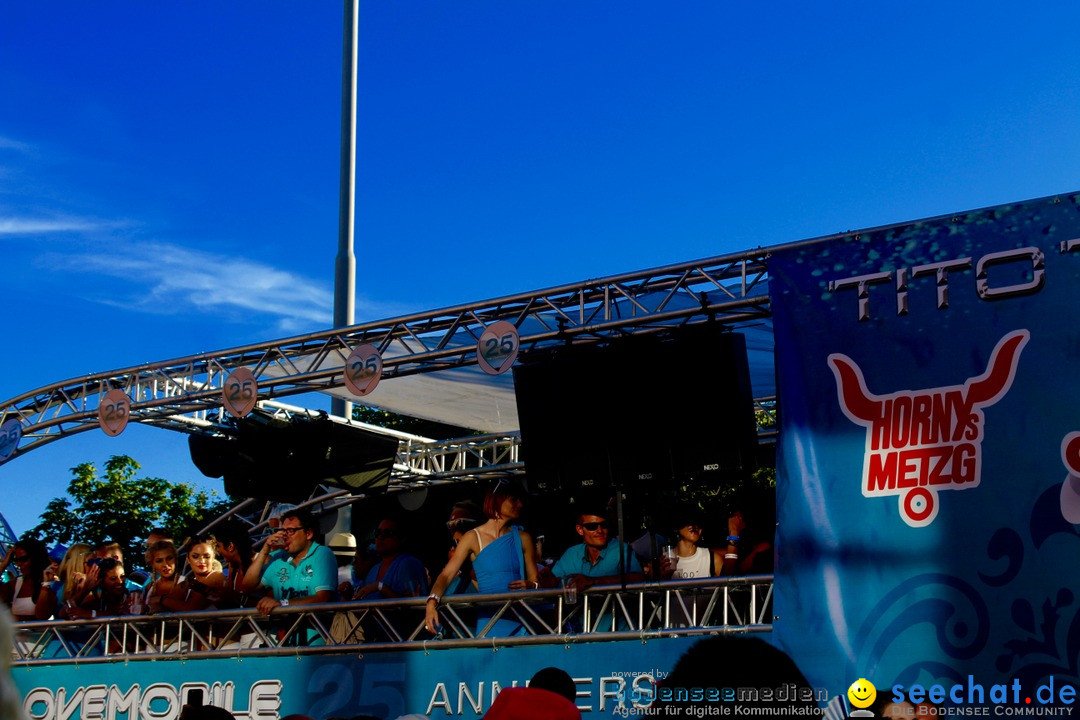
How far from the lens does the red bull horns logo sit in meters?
6.02

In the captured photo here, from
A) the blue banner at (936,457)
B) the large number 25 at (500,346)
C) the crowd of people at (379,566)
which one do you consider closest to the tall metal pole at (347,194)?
the crowd of people at (379,566)

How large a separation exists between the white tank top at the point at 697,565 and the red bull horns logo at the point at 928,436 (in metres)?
2.06

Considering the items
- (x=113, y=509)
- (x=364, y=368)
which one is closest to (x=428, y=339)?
(x=364, y=368)

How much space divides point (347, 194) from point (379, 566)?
15.9 ft

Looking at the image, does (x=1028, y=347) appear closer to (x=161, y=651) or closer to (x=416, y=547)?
(x=161, y=651)

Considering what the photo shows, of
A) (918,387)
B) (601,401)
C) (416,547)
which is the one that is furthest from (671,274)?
(416,547)

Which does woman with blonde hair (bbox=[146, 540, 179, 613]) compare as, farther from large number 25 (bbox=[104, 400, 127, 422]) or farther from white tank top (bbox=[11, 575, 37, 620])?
white tank top (bbox=[11, 575, 37, 620])

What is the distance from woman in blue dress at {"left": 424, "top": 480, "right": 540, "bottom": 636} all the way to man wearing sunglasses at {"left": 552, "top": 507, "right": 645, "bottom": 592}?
249mm

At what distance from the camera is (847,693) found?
6012 millimetres

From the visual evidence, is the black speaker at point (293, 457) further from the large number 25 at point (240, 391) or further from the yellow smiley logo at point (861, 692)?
the yellow smiley logo at point (861, 692)

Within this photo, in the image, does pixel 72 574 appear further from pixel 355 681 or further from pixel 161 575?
pixel 355 681

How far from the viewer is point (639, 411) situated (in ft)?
25.1
